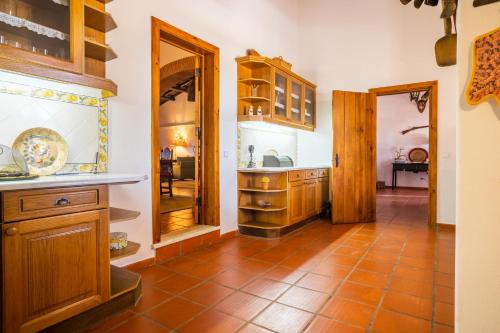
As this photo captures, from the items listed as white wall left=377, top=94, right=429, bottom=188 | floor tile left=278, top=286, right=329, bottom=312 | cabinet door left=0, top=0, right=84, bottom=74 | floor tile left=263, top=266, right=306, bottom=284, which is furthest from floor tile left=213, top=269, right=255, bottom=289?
white wall left=377, top=94, right=429, bottom=188

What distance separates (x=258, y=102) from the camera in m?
4.20

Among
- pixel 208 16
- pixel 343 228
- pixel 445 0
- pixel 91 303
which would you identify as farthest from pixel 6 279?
pixel 343 228

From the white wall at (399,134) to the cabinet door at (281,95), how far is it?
6012 millimetres

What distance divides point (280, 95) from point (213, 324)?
340 cm

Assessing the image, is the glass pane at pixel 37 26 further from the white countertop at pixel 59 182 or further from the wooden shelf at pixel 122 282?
the wooden shelf at pixel 122 282

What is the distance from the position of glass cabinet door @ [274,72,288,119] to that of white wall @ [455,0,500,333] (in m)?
3.14

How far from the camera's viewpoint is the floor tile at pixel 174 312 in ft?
6.06

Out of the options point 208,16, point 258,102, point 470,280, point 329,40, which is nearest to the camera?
point 470,280

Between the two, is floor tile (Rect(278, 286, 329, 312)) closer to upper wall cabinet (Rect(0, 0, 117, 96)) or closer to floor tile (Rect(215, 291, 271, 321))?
floor tile (Rect(215, 291, 271, 321))

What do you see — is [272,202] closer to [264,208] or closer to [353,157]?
[264,208]

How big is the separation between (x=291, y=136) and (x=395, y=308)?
12.4 ft

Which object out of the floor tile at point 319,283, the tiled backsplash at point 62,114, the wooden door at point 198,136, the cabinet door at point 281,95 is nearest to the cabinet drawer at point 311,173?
the cabinet door at point 281,95

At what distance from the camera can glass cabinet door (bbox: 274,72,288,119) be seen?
427 cm

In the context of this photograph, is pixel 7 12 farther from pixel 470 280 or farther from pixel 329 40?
pixel 329 40
